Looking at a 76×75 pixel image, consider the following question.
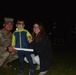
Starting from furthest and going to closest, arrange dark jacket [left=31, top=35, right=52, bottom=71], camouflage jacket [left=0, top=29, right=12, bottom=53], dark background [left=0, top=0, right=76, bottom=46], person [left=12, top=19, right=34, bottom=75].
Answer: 1. dark background [left=0, top=0, right=76, bottom=46]
2. camouflage jacket [left=0, top=29, right=12, bottom=53]
3. person [left=12, top=19, right=34, bottom=75]
4. dark jacket [left=31, top=35, right=52, bottom=71]

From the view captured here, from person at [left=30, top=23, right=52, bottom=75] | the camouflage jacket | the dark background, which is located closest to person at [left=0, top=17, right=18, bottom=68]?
the camouflage jacket

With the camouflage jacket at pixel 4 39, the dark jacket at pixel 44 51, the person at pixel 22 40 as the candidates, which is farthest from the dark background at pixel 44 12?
the dark jacket at pixel 44 51

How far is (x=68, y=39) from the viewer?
938 inches

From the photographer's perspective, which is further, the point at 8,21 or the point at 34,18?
the point at 34,18

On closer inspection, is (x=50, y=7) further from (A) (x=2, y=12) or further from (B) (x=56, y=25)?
(A) (x=2, y=12)

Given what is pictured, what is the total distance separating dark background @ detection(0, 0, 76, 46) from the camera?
30938 mm

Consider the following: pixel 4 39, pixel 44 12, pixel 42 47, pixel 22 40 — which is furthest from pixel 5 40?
pixel 44 12

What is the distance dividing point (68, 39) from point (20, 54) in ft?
53.0

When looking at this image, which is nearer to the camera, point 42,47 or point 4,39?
point 42,47

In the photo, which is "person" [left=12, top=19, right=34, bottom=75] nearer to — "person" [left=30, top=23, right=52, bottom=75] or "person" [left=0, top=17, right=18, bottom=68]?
"person" [left=30, top=23, right=52, bottom=75]

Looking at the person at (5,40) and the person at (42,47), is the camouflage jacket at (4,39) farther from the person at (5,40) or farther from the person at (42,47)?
the person at (42,47)

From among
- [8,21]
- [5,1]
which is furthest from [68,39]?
[8,21]

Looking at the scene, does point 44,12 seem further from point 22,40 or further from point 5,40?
point 22,40

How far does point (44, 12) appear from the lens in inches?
1257
